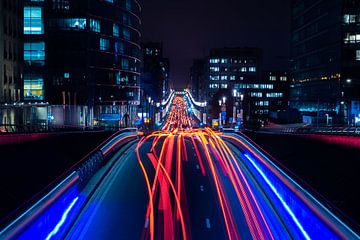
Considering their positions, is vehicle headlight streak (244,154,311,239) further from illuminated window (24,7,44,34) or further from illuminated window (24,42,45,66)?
illuminated window (24,7,44,34)

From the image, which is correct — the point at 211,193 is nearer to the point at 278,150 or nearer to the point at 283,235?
the point at 283,235

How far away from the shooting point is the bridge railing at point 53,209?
609 inches

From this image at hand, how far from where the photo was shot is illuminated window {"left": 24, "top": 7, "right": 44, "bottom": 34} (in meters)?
78.5

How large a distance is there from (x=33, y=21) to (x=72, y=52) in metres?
7.51

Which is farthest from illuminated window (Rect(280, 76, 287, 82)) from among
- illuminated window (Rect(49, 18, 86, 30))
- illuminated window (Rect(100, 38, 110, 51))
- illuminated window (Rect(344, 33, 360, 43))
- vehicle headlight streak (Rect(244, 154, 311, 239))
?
vehicle headlight streak (Rect(244, 154, 311, 239))

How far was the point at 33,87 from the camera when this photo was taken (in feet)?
257

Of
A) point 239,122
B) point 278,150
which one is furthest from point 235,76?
point 278,150

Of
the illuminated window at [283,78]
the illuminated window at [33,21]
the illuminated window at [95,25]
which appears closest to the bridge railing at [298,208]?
the illuminated window at [33,21]

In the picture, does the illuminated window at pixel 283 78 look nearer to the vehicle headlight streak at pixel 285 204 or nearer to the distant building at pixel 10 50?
the distant building at pixel 10 50

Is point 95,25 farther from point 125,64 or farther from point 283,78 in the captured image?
point 283,78

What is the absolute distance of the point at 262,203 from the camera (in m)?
25.2

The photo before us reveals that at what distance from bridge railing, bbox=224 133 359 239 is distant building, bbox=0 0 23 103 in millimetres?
38915

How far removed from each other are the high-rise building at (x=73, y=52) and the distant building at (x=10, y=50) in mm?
8202

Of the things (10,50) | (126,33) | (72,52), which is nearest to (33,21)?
(72,52)
